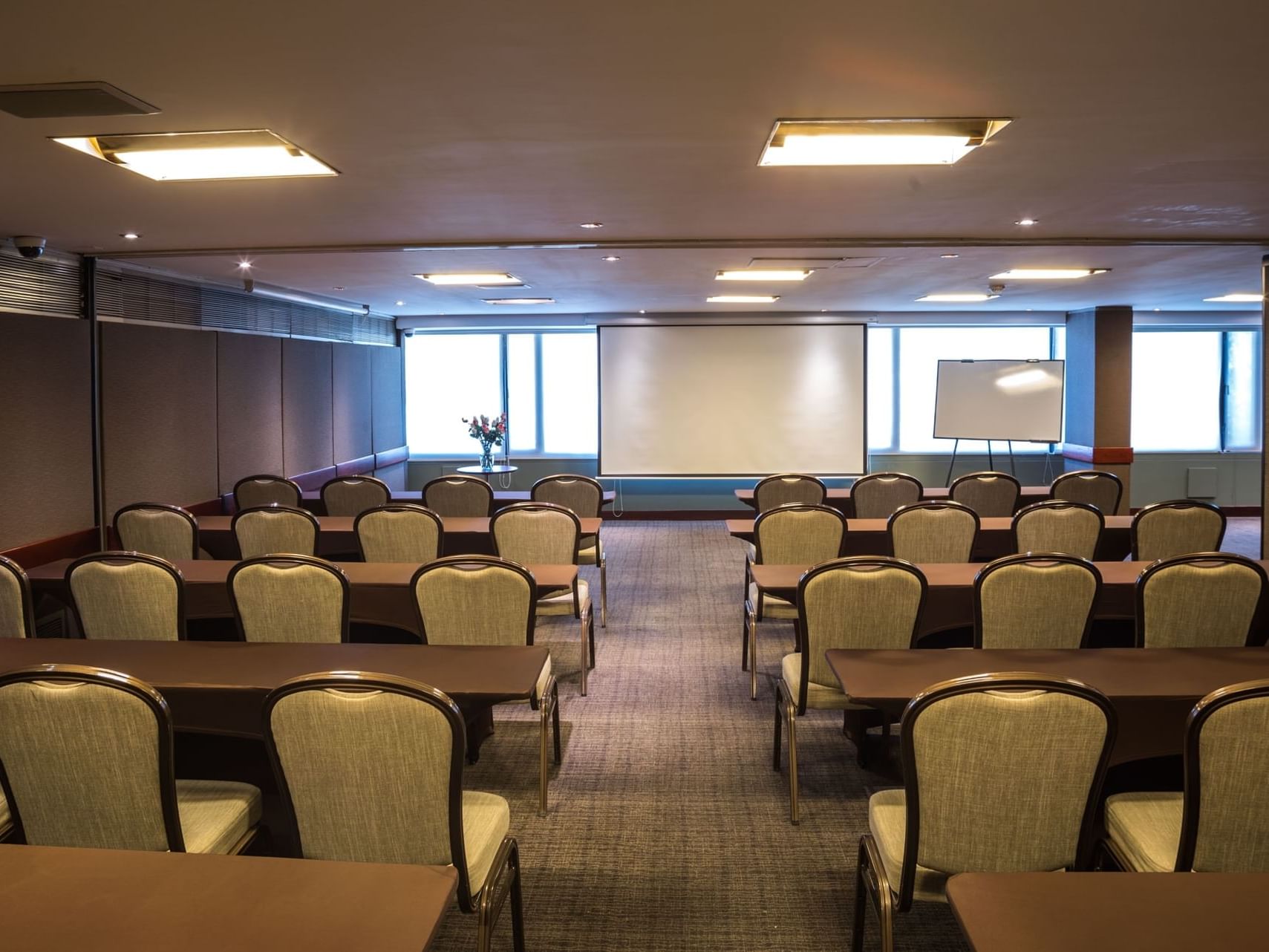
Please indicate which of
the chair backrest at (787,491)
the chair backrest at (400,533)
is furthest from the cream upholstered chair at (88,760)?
the chair backrest at (787,491)

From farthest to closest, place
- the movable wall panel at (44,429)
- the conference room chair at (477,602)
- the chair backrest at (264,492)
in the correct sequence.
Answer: the chair backrest at (264,492), the movable wall panel at (44,429), the conference room chair at (477,602)

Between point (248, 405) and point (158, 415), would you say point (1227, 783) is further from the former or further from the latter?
point (248, 405)

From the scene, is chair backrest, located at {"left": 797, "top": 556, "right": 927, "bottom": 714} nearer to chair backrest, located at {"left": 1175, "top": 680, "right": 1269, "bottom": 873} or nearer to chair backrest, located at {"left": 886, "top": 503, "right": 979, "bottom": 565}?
chair backrest, located at {"left": 1175, "top": 680, "right": 1269, "bottom": 873}

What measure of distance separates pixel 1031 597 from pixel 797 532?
78.4 inches

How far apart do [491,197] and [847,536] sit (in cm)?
348

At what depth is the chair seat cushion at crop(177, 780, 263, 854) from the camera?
2.65m

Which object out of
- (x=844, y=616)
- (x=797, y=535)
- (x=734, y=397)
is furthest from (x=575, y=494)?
(x=734, y=397)

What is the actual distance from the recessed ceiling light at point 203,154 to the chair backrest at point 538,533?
2.44m

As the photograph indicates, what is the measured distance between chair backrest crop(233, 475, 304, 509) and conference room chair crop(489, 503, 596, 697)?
2678 mm

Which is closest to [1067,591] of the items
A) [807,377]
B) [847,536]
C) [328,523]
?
[847,536]

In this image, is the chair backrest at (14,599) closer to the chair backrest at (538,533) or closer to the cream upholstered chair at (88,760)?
the cream upholstered chair at (88,760)

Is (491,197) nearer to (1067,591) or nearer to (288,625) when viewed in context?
(288,625)

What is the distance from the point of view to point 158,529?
20.1ft

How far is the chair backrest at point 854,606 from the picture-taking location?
12.3 ft
